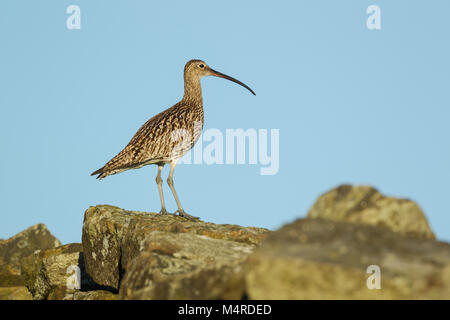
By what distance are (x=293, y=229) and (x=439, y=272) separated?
5.44 ft

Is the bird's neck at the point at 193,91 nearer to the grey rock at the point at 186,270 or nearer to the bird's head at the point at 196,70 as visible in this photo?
the bird's head at the point at 196,70

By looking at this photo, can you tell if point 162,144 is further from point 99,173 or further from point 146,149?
point 99,173

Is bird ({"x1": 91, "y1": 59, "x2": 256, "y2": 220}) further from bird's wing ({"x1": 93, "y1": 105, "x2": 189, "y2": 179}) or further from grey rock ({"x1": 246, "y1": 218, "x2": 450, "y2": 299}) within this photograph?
grey rock ({"x1": 246, "y1": 218, "x2": 450, "y2": 299})

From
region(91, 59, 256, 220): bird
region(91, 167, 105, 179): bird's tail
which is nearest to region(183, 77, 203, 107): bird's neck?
region(91, 59, 256, 220): bird

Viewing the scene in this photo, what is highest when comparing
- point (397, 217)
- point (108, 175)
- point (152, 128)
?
point (152, 128)

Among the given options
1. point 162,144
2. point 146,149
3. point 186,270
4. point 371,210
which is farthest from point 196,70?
point 371,210

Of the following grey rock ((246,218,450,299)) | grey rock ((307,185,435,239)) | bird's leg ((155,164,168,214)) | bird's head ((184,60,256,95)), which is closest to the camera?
grey rock ((246,218,450,299))

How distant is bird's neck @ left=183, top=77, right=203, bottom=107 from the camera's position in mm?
19828

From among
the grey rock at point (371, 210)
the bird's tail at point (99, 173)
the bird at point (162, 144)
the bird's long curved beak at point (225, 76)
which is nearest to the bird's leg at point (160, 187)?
the bird at point (162, 144)

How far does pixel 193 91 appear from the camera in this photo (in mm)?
20047

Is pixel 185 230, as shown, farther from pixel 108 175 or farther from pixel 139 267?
pixel 108 175

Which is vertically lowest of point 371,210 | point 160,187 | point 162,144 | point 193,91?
point 371,210
